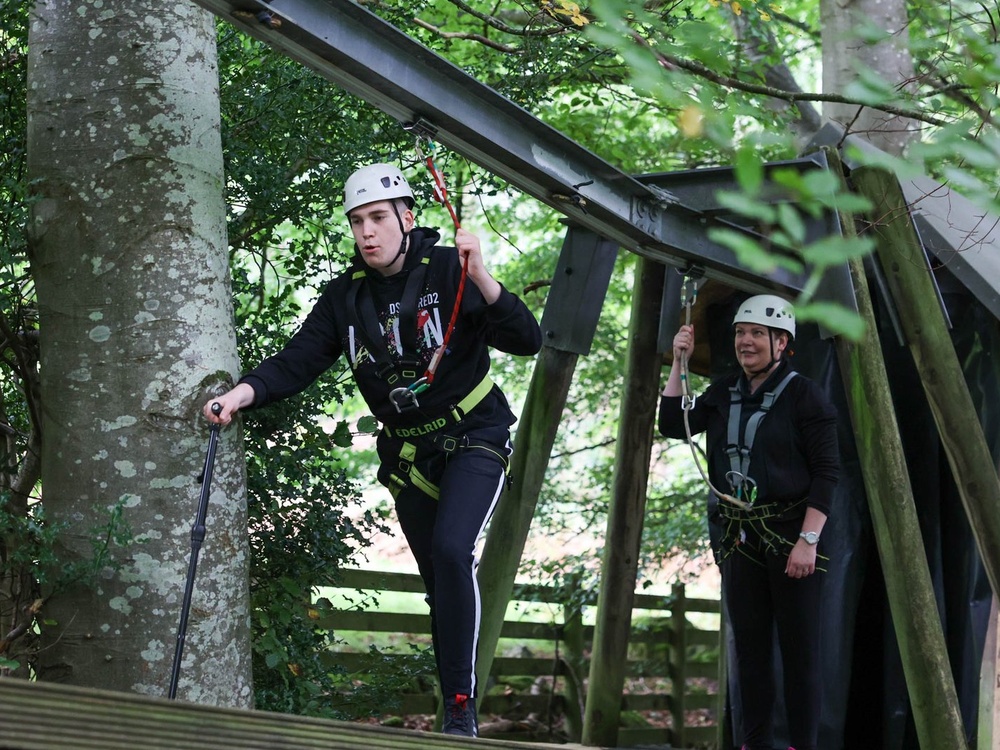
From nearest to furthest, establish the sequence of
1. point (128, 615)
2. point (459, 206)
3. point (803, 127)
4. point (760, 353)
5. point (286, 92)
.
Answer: point (128, 615) < point (286, 92) < point (760, 353) < point (459, 206) < point (803, 127)

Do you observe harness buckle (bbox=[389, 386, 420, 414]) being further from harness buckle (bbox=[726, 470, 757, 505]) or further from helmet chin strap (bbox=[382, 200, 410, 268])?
harness buckle (bbox=[726, 470, 757, 505])

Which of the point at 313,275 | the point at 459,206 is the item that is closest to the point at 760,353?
the point at 313,275

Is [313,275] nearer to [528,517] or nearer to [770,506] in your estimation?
[528,517]

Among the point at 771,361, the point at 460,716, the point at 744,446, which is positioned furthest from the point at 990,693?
the point at 460,716

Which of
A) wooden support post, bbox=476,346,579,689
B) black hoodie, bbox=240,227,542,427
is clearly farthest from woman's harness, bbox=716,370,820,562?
black hoodie, bbox=240,227,542,427

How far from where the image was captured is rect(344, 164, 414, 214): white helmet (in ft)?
13.0

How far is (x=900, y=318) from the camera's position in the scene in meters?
5.22

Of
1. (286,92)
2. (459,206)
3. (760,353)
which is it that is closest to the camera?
(286,92)

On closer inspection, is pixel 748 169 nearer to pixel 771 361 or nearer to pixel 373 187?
pixel 373 187

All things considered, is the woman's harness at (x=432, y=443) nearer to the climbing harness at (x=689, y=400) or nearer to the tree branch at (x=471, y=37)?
the climbing harness at (x=689, y=400)

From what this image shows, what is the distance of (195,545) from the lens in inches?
130

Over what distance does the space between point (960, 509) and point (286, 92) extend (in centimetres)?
369

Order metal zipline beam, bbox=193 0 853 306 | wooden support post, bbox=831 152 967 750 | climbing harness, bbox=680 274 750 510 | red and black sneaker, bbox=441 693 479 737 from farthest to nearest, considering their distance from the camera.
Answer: climbing harness, bbox=680 274 750 510 < wooden support post, bbox=831 152 967 750 < red and black sneaker, bbox=441 693 479 737 < metal zipline beam, bbox=193 0 853 306

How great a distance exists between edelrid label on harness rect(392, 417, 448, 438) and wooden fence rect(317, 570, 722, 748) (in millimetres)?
3310
